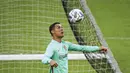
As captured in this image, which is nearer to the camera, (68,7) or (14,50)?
(68,7)

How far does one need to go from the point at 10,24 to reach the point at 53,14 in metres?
0.89

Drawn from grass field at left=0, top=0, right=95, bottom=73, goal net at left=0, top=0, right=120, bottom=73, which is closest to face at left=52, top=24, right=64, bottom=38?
goal net at left=0, top=0, right=120, bottom=73

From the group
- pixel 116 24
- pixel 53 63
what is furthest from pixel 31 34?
pixel 53 63

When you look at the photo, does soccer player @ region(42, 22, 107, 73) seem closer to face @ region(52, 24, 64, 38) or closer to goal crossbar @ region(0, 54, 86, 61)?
face @ region(52, 24, 64, 38)

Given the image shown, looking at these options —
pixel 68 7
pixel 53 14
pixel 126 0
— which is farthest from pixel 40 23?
pixel 126 0

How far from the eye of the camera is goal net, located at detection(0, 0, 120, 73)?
6.24 meters

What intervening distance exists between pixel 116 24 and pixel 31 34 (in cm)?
188

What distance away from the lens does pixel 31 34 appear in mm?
7090

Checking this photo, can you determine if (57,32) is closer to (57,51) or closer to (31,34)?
(57,51)

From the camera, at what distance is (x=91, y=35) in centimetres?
498

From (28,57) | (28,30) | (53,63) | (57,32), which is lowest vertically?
(28,57)

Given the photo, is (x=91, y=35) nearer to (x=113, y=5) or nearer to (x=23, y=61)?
(x=23, y=61)

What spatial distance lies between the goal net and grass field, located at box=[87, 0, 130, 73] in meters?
0.76

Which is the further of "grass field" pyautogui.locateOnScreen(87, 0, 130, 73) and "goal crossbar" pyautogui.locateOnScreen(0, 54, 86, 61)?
"grass field" pyautogui.locateOnScreen(87, 0, 130, 73)
